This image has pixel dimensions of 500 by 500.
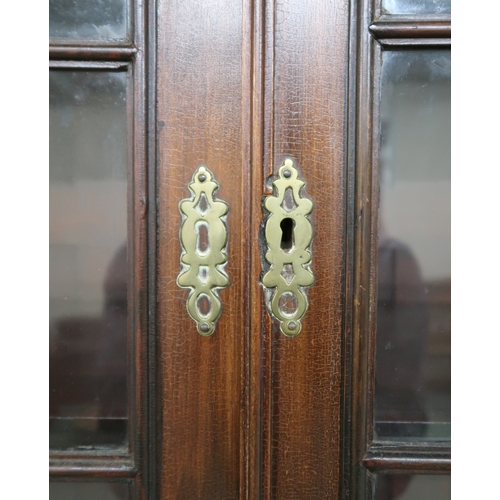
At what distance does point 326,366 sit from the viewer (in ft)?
2.05

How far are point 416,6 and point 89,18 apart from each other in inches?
17.2

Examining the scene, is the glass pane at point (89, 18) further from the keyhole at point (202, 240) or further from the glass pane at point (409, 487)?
the glass pane at point (409, 487)

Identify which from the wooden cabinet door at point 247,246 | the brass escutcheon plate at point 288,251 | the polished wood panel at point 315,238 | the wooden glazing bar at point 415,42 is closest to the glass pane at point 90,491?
the wooden cabinet door at point 247,246

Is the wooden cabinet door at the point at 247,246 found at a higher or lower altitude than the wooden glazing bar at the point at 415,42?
lower

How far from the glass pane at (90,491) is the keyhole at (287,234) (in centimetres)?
40

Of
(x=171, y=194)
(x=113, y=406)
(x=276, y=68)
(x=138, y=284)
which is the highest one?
(x=276, y=68)

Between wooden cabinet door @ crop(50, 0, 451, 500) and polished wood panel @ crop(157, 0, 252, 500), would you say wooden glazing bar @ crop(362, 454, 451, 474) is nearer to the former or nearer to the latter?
Answer: wooden cabinet door @ crop(50, 0, 451, 500)

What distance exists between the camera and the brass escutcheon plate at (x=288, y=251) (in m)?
0.61

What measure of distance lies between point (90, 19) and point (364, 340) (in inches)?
22.5

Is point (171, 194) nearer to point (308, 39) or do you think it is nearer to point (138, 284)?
point (138, 284)

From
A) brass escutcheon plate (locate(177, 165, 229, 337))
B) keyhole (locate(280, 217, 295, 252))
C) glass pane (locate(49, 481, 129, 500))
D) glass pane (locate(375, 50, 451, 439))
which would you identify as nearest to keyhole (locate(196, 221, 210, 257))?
brass escutcheon plate (locate(177, 165, 229, 337))

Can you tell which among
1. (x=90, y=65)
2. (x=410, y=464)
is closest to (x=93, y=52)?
(x=90, y=65)

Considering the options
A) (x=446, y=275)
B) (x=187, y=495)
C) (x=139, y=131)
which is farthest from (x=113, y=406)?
(x=446, y=275)

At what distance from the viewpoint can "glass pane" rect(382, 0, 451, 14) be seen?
60 cm
